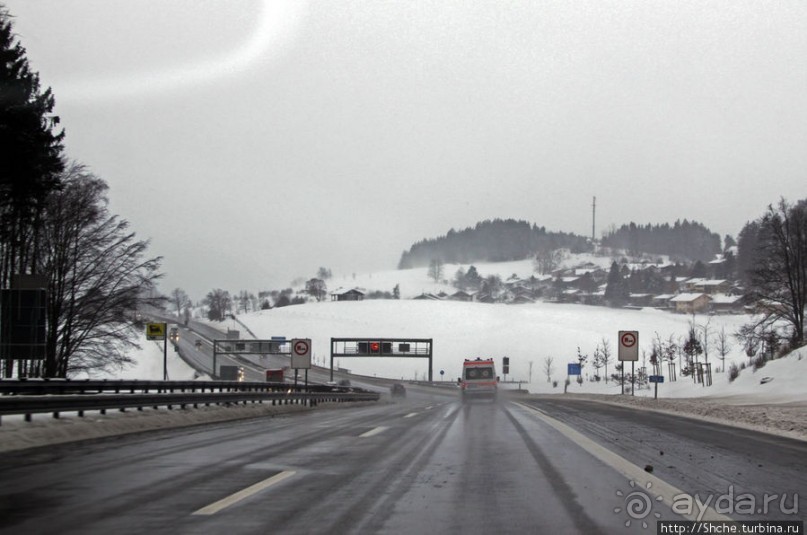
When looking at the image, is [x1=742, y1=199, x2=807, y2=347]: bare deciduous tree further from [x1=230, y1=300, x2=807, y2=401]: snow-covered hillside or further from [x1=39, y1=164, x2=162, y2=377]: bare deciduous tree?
[x1=39, y1=164, x2=162, y2=377]: bare deciduous tree

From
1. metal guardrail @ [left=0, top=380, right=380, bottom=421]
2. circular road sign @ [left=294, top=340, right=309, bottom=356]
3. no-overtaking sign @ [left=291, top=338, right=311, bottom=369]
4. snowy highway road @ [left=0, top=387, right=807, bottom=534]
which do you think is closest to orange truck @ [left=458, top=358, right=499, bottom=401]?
no-overtaking sign @ [left=291, top=338, right=311, bottom=369]

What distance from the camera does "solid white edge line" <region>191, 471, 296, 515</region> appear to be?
6801 mm

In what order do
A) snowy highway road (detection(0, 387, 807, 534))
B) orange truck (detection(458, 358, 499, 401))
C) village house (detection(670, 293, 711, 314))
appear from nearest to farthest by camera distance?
Result: snowy highway road (detection(0, 387, 807, 534)) → orange truck (detection(458, 358, 499, 401)) → village house (detection(670, 293, 711, 314))

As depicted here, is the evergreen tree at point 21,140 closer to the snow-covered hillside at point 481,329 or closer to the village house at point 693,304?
the snow-covered hillside at point 481,329

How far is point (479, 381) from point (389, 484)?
43706 millimetres

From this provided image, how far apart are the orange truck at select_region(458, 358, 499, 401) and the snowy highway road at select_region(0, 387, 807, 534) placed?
37138 mm

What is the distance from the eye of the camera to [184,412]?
831 inches

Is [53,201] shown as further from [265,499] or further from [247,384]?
[265,499]

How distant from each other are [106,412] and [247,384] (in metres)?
13.7

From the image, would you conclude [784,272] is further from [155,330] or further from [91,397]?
[91,397]

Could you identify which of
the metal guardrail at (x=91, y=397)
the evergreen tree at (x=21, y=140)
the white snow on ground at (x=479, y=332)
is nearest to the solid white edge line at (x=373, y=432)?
the metal guardrail at (x=91, y=397)

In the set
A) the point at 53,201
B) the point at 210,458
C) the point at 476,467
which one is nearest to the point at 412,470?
the point at 476,467

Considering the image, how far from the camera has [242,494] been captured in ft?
25.1

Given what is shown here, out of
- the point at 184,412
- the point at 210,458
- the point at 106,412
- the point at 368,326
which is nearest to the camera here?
the point at 210,458
